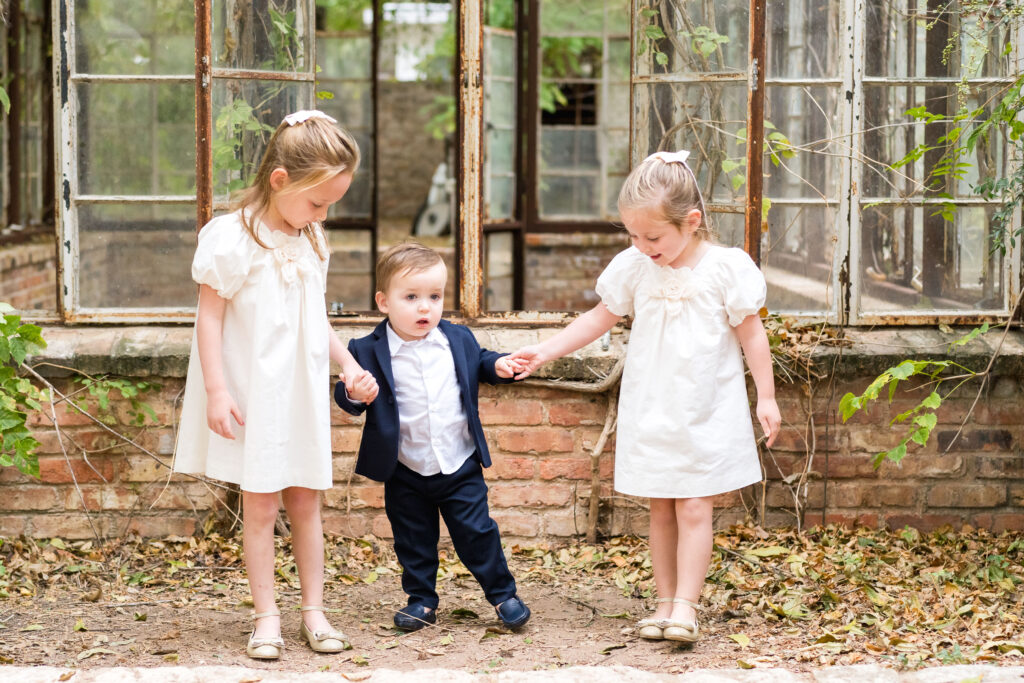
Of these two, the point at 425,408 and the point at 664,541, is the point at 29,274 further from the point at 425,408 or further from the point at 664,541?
the point at 664,541

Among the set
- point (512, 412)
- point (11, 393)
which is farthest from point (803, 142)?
point (11, 393)

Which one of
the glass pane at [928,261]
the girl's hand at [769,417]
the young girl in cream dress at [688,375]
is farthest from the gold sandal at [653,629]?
the glass pane at [928,261]

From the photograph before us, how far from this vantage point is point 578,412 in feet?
13.3

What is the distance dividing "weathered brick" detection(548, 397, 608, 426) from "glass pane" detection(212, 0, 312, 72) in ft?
4.93

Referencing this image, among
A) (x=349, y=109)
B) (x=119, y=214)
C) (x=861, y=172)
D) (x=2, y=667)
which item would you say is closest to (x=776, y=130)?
(x=861, y=172)

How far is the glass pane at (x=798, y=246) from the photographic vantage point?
4070 millimetres

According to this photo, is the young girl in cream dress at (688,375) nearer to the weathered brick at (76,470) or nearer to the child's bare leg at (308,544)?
the child's bare leg at (308,544)

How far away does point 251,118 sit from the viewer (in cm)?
394

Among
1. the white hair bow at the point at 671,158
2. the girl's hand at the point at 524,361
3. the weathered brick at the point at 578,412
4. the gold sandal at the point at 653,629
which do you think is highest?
the white hair bow at the point at 671,158

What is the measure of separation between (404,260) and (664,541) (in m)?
1.08

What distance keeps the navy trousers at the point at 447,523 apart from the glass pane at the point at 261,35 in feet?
5.30

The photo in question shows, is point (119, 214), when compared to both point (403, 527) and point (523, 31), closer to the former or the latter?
point (403, 527)

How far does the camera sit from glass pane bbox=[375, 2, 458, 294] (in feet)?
41.1

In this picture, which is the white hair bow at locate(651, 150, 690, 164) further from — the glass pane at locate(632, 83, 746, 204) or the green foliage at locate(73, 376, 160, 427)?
the green foliage at locate(73, 376, 160, 427)
